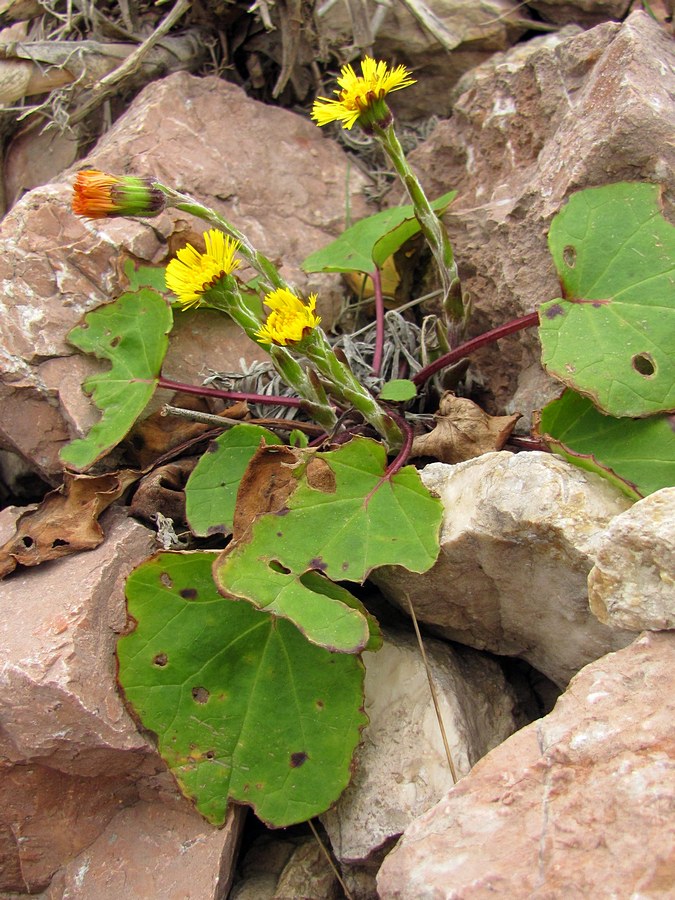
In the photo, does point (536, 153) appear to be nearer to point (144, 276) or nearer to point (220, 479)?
point (144, 276)

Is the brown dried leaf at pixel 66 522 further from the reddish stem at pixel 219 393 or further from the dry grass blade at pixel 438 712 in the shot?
the dry grass blade at pixel 438 712

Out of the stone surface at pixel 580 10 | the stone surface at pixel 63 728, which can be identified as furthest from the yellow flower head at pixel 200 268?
the stone surface at pixel 580 10

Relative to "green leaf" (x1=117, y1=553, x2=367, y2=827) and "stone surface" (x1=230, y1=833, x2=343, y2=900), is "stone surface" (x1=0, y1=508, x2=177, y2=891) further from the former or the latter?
"stone surface" (x1=230, y1=833, x2=343, y2=900)

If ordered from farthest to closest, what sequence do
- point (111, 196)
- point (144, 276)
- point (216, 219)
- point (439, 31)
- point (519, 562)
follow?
point (439, 31) → point (144, 276) → point (216, 219) → point (111, 196) → point (519, 562)

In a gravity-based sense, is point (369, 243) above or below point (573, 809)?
above

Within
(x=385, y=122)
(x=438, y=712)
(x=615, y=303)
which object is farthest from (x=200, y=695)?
(x=385, y=122)

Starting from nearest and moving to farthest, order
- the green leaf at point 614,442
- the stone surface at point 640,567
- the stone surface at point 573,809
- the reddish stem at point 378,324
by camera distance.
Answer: the stone surface at point 573,809 < the stone surface at point 640,567 < the green leaf at point 614,442 < the reddish stem at point 378,324

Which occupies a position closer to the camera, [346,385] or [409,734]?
[409,734]

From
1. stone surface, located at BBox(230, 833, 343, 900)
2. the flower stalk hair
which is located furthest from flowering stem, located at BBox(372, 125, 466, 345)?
stone surface, located at BBox(230, 833, 343, 900)
